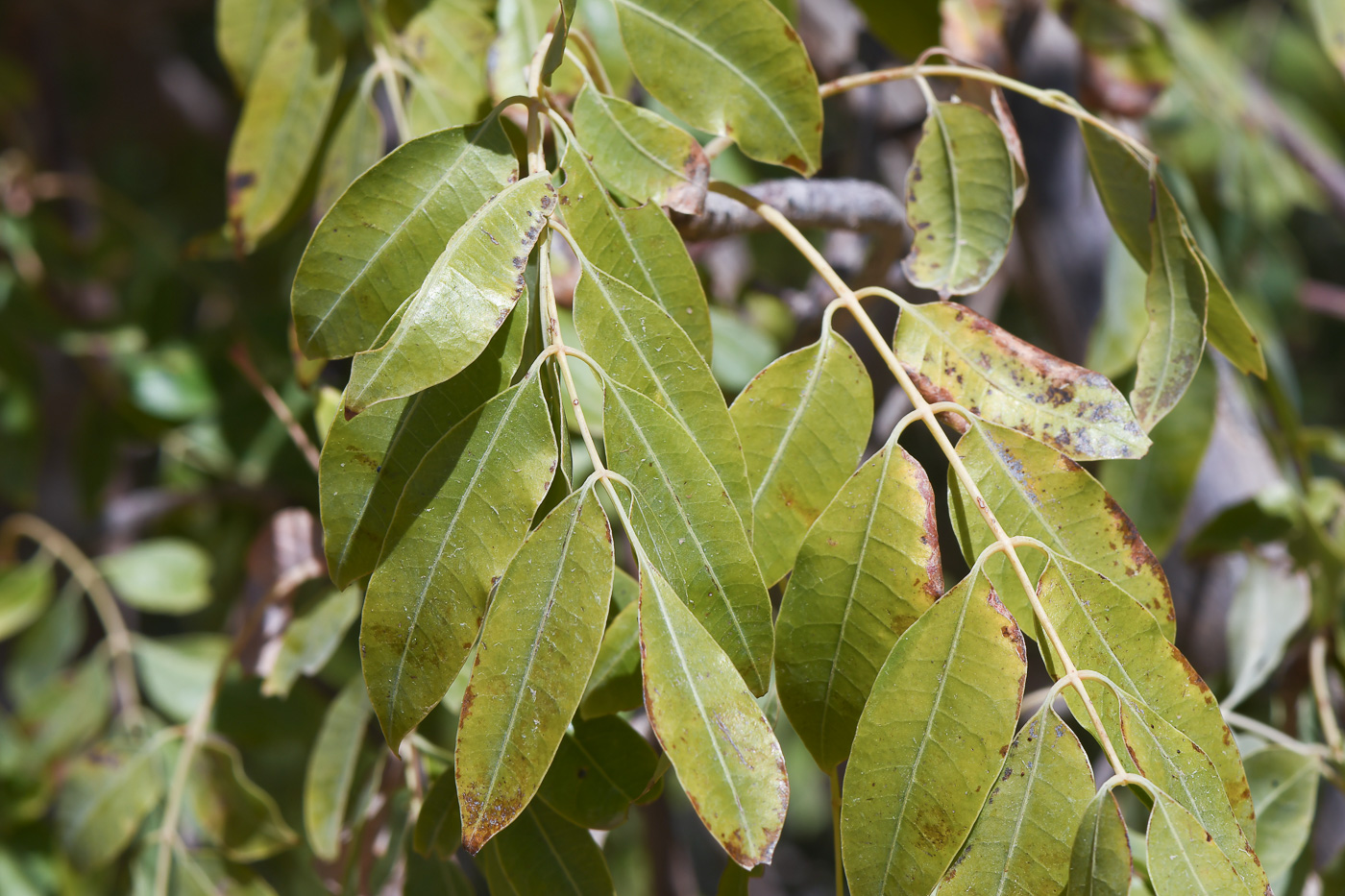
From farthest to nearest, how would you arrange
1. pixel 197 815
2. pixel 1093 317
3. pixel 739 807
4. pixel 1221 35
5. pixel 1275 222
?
pixel 1221 35 < pixel 1275 222 < pixel 1093 317 < pixel 197 815 < pixel 739 807

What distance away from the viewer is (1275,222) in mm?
1093

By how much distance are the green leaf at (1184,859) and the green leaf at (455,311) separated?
29 cm

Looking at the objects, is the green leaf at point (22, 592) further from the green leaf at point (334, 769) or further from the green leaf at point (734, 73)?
the green leaf at point (734, 73)

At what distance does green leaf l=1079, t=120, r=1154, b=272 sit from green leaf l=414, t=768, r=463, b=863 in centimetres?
42

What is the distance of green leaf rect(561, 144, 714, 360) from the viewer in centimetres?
40

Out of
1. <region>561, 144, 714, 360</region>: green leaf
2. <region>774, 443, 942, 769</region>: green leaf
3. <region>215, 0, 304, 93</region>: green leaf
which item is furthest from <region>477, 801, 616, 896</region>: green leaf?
<region>215, 0, 304, 93</region>: green leaf

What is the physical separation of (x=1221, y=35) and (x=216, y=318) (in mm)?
1859

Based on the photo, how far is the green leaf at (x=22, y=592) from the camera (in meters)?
0.91

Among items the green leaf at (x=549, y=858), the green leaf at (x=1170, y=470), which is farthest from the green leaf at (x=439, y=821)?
the green leaf at (x=1170, y=470)

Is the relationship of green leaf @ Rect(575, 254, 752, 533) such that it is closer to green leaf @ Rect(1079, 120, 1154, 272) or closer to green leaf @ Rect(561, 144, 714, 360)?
green leaf @ Rect(561, 144, 714, 360)

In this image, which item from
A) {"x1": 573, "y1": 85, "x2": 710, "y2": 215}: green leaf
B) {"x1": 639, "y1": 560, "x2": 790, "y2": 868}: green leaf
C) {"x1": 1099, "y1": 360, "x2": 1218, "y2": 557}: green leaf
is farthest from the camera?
{"x1": 1099, "y1": 360, "x2": 1218, "y2": 557}: green leaf

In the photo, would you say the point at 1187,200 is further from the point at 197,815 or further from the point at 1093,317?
the point at 197,815

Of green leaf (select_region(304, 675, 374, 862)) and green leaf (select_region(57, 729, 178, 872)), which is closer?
green leaf (select_region(304, 675, 374, 862))

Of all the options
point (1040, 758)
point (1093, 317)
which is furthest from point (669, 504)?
point (1093, 317)
